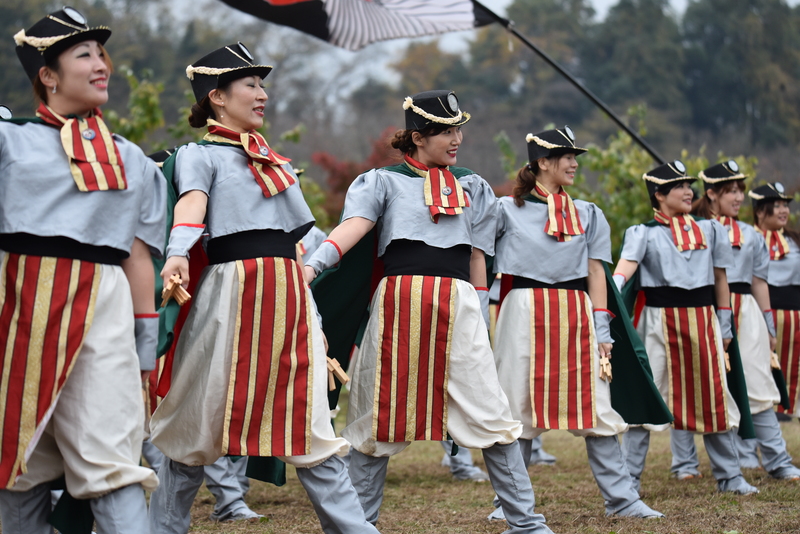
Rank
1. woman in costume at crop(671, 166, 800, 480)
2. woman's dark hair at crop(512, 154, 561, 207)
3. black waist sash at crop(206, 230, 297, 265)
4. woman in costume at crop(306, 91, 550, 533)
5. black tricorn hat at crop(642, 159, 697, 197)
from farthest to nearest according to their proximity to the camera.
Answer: woman in costume at crop(671, 166, 800, 480) < black tricorn hat at crop(642, 159, 697, 197) < woman's dark hair at crop(512, 154, 561, 207) < woman in costume at crop(306, 91, 550, 533) < black waist sash at crop(206, 230, 297, 265)

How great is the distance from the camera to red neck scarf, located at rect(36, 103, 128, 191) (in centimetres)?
259

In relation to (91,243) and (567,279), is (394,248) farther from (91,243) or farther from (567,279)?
(91,243)

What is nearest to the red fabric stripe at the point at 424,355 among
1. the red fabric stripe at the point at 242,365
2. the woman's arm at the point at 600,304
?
the red fabric stripe at the point at 242,365

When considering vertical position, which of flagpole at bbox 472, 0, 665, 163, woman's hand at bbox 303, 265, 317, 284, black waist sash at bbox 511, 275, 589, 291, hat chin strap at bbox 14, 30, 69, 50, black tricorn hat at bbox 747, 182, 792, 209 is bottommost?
black waist sash at bbox 511, 275, 589, 291

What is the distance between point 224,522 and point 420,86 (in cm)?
3169

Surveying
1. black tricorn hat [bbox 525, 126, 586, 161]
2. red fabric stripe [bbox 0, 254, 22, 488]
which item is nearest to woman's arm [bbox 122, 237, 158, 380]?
red fabric stripe [bbox 0, 254, 22, 488]

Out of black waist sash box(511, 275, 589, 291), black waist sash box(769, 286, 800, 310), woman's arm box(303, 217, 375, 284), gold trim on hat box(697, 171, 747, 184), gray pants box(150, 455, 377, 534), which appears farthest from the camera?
black waist sash box(769, 286, 800, 310)

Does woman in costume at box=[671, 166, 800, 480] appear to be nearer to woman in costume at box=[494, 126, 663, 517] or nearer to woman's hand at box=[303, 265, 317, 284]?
woman in costume at box=[494, 126, 663, 517]

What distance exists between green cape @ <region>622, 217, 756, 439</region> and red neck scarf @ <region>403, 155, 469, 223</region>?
1760 mm

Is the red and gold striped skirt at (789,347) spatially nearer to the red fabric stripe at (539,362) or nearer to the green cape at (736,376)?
the green cape at (736,376)

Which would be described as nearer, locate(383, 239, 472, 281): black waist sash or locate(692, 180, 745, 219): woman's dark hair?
locate(383, 239, 472, 281): black waist sash

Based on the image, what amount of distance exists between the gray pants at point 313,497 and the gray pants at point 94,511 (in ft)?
1.92

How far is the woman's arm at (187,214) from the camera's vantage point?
3000 mm

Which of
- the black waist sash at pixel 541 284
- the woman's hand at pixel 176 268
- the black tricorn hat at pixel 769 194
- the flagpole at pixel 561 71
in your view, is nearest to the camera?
the woman's hand at pixel 176 268
